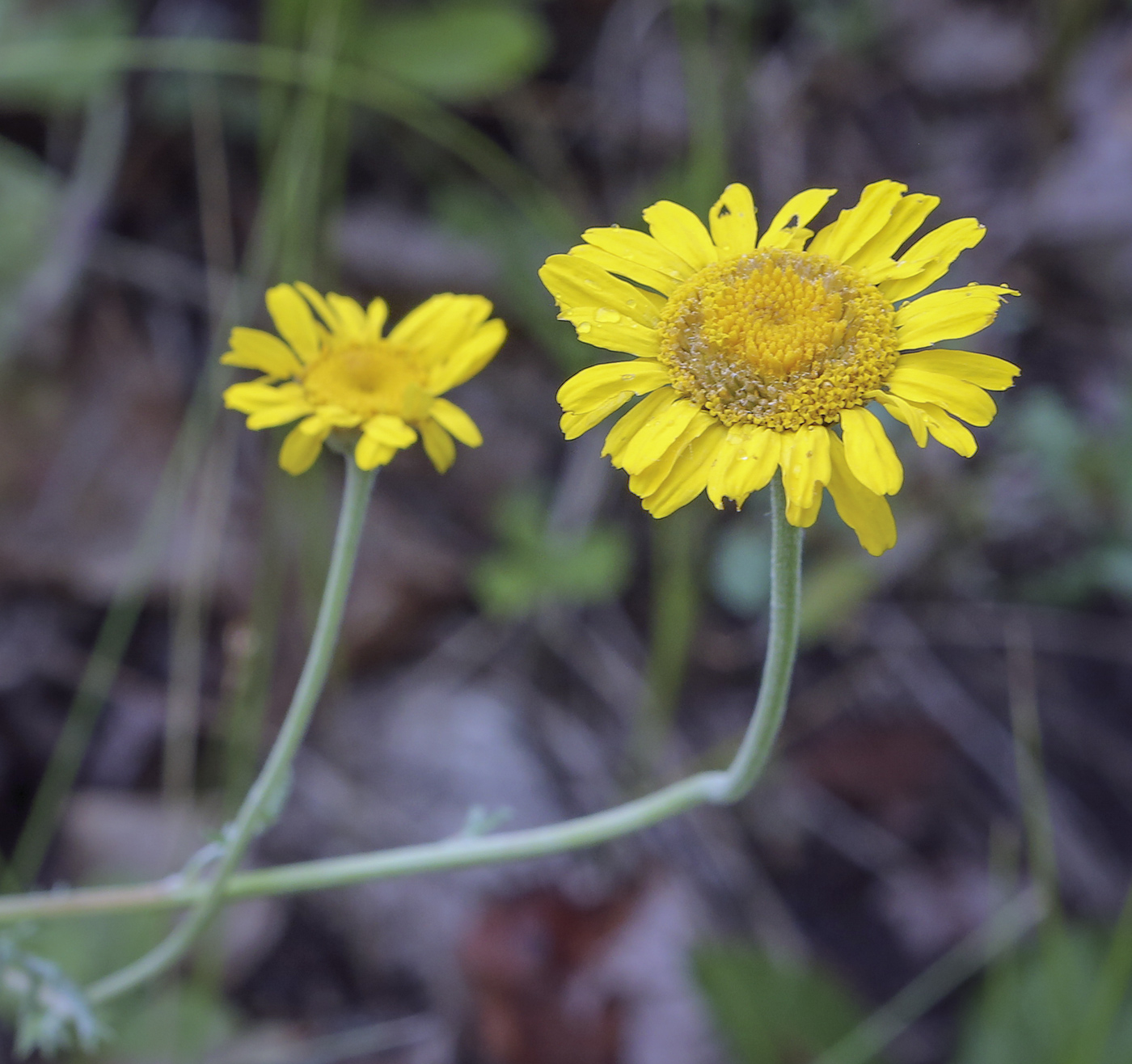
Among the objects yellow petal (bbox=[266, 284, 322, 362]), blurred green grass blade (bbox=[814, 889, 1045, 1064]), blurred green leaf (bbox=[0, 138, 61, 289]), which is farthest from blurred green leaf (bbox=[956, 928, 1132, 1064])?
blurred green leaf (bbox=[0, 138, 61, 289])

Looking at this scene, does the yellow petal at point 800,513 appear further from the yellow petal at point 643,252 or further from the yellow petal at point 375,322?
the yellow petal at point 375,322

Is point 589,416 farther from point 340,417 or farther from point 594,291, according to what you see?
point 340,417

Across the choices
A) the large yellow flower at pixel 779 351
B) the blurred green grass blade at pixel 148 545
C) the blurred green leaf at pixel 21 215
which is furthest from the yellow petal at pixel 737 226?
the blurred green leaf at pixel 21 215

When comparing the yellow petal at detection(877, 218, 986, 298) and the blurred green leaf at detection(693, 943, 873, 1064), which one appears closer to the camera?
the yellow petal at detection(877, 218, 986, 298)

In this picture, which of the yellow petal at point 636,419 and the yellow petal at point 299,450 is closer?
the yellow petal at point 636,419

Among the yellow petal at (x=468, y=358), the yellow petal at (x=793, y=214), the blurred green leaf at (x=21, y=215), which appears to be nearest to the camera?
the yellow petal at (x=793, y=214)

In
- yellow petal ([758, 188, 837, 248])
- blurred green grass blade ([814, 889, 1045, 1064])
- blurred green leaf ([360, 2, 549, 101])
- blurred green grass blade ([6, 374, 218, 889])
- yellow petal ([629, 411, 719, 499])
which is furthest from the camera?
blurred green leaf ([360, 2, 549, 101])

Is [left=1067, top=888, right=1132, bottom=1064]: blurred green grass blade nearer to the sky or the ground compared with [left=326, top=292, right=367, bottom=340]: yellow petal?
nearer to the ground

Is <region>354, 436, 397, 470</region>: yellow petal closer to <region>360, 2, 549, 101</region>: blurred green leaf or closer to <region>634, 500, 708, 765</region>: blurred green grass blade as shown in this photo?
<region>634, 500, 708, 765</region>: blurred green grass blade
